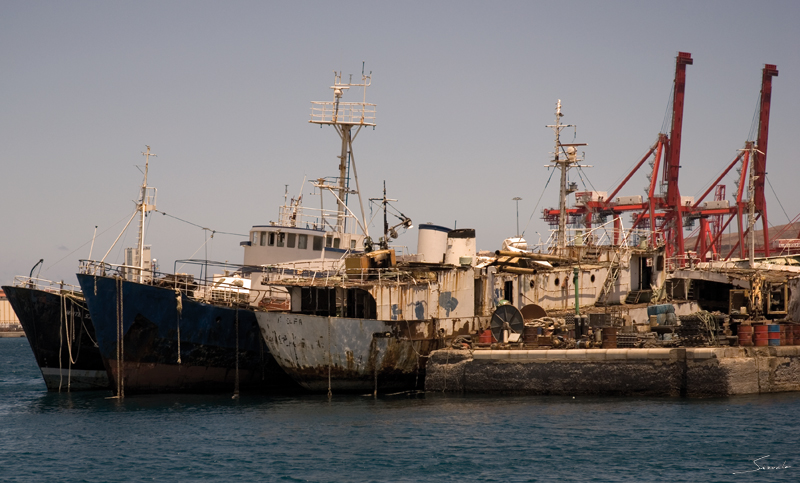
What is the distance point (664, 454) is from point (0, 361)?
56.0m

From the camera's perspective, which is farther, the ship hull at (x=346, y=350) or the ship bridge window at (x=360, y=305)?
the ship bridge window at (x=360, y=305)

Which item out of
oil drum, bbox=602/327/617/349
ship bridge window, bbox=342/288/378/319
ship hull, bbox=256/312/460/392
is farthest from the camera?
ship bridge window, bbox=342/288/378/319

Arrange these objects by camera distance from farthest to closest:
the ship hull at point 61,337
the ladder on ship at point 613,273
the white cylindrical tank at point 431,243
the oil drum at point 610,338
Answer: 1. the ladder on ship at point 613,273
2. the white cylindrical tank at point 431,243
3. the ship hull at point 61,337
4. the oil drum at point 610,338

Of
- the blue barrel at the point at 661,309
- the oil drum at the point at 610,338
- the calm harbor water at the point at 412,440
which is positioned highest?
the blue barrel at the point at 661,309

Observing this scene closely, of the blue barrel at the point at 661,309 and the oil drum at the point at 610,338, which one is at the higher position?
the blue barrel at the point at 661,309

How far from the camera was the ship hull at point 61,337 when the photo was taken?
33781 mm

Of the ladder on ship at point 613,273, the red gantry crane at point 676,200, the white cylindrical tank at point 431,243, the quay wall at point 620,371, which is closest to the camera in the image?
the quay wall at point 620,371

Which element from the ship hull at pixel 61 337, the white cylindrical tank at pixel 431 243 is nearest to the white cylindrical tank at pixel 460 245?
the white cylindrical tank at pixel 431 243

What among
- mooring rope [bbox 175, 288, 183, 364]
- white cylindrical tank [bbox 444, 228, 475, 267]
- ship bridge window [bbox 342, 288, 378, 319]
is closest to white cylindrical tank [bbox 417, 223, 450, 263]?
white cylindrical tank [bbox 444, 228, 475, 267]

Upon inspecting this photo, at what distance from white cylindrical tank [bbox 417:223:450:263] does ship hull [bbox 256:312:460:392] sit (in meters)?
4.61

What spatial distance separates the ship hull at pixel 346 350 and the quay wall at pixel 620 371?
1.18 m

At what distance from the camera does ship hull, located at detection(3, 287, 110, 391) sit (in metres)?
33.8

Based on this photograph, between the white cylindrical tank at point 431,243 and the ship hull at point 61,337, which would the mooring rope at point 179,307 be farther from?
the white cylindrical tank at point 431,243

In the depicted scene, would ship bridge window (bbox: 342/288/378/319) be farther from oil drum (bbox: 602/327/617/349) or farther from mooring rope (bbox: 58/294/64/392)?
mooring rope (bbox: 58/294/64/392)
